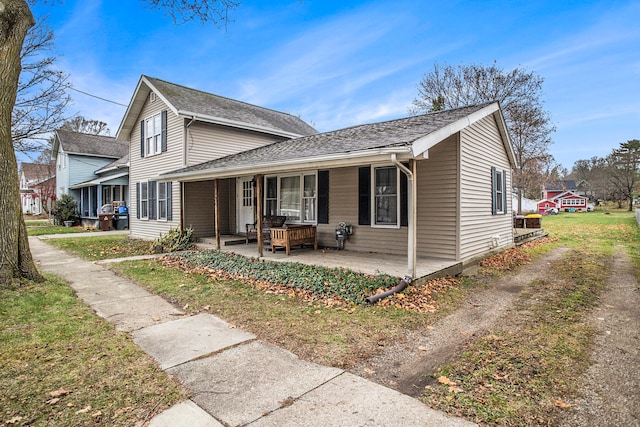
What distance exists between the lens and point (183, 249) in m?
10.8

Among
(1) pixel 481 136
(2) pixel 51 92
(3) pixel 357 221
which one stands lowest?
(3) pixel 357 221

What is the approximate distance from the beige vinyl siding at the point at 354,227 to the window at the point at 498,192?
328cm

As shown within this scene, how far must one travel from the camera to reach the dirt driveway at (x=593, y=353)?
8.32 feet

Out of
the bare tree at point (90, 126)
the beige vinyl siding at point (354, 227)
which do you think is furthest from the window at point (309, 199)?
the bare tree at point (90, 126)

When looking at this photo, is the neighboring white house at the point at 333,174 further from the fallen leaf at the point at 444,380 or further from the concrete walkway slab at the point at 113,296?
the concrete walkway slab at the point at 113,296

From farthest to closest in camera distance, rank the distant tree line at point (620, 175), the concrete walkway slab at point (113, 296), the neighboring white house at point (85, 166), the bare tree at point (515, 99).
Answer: the distant tree line at point (620, 175) < the neighboring white house at point (85, 166) < the bare tree at point (515, 99) < the concrete walkway slab at point (113, 296)

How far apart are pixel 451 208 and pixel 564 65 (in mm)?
12945

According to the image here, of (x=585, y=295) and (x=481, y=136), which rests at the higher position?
(x=481, y=136)

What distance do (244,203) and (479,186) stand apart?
25.4ft

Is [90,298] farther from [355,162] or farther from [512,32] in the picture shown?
[512,32]

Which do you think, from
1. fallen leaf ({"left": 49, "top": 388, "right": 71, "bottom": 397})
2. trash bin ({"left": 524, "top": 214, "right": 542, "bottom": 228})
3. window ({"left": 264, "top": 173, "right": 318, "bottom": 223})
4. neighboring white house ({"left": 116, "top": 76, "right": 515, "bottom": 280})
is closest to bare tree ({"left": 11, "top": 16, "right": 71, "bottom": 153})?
neighboring white house ({"left": 116, "top": 76, "right": 515, "bottom": 280})

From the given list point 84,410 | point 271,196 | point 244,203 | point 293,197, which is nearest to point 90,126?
point 244,203

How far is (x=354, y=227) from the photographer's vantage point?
9062 millimetres

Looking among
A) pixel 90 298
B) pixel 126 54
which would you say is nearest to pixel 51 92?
pixel 126 54
